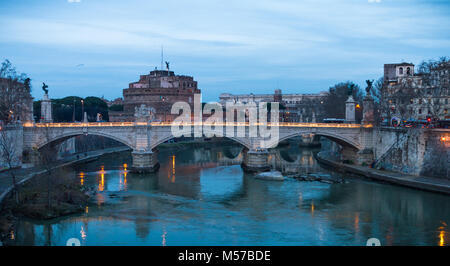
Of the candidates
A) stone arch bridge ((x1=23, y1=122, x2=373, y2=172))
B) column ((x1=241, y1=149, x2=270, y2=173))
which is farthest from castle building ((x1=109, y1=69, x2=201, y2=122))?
column ((x1=241, y1=149, x2=270, y2=173))

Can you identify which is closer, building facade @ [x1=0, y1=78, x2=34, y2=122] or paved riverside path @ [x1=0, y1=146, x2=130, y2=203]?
paved riverside path @ [x1=0, y1=146, x2=130, y2=203]

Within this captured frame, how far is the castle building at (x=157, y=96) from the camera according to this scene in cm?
5878

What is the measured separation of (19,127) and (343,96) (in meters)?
38.6

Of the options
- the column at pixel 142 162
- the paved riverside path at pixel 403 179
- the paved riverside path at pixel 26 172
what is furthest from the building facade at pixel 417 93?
the paved riverside path at pixel 26 172

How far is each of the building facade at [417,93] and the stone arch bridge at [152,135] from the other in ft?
16.1

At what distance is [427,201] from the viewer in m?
22.9

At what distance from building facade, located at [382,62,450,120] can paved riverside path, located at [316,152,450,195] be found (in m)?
6.00

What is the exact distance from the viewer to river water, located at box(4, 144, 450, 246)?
17422mm

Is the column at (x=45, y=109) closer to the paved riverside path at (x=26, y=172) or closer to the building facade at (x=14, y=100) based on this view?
the building facade at (x=14, y=100)

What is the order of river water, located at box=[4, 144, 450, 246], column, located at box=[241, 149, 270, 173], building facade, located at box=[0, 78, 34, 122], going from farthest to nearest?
building facade, located at box=[0, 78, 34, 122]
column, located at box=[241, 149, 270, 173]
river water, located at box=[4, 144, 450, 246]

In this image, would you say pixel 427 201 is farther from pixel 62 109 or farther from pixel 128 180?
pixel 62 109

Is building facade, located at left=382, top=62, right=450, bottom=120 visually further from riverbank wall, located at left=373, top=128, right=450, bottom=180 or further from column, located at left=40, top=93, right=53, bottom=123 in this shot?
column, located at left=40, top=93, right=53, bottom=123

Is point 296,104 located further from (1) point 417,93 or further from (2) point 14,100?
(2) point 14,100
